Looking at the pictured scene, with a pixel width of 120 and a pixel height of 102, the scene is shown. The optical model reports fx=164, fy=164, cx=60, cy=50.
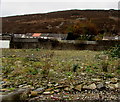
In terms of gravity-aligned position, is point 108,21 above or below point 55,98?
above

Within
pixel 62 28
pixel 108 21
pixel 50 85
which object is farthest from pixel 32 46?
pixel 108 21

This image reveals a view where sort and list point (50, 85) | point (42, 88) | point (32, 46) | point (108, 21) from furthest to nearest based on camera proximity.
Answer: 1. point (108, 21)
2. point (32, 46)
3. point (50, 85)
4. point (42, 88)

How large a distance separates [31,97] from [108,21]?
167ft

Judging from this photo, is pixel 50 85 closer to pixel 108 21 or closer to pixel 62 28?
pixel 62 28

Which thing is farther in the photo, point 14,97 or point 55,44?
point 55,44

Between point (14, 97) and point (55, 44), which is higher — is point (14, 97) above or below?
below

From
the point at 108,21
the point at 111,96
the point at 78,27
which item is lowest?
the point at 111,96

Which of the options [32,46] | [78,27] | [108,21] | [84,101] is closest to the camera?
[84,101]

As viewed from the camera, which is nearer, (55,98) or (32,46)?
(55,98)

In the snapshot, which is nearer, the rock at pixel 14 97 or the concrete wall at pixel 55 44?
the rock at pixel 14 97

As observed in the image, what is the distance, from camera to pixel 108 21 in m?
49.7

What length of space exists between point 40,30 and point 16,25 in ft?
35.1

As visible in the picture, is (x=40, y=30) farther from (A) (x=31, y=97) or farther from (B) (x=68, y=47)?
(A) (x=31, y=97)

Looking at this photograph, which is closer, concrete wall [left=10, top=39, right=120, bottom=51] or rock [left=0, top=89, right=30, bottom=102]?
rock [left=0, top=89, right=30, bottom=102]
